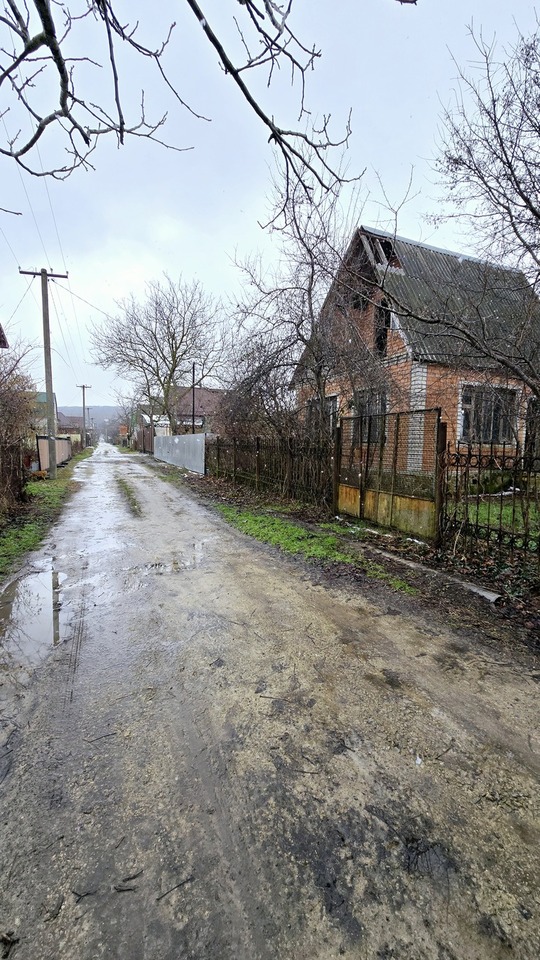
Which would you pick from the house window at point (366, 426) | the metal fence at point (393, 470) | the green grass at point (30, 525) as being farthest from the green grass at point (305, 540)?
the green grass at point (30, 525)

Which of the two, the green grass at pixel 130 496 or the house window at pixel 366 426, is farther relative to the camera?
the green grass at pixel 130 496

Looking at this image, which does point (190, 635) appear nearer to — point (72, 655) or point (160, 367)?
point (72, 655)

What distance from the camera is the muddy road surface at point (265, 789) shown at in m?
1.33

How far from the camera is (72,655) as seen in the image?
303 centimetres

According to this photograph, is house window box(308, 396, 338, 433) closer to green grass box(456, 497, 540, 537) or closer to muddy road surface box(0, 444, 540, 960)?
green grass box(456, 497, 540, 537)

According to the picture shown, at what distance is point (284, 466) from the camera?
987 cm

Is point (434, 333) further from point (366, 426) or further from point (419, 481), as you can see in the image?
point (366, 426)

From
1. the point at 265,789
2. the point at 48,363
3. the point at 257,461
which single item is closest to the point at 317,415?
the point at 257,461

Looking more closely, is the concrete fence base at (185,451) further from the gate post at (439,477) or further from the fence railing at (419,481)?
the gate post at (439,477)

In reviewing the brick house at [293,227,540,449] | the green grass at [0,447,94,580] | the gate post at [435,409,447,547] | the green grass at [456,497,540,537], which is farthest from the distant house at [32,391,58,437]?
the green grass at [456,497,540,537]

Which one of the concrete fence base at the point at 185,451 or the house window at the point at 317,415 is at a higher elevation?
the house window at the point at 317,415

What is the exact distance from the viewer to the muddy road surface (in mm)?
1326

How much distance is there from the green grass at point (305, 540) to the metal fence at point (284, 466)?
1147 millimetres

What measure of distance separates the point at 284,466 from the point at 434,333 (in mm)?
5376
